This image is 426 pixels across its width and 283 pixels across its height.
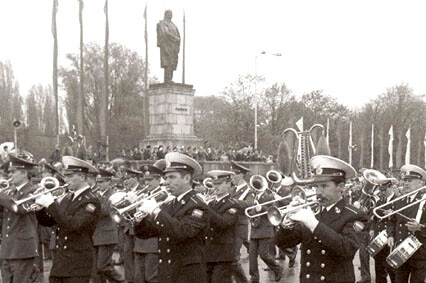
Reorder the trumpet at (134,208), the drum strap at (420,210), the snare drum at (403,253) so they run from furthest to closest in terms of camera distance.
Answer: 1. the drum strap at (420,210)
2. the snare drum at (403,253)
3. the trumpet at (134,208)

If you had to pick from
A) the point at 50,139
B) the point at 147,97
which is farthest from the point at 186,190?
the point at 50,139

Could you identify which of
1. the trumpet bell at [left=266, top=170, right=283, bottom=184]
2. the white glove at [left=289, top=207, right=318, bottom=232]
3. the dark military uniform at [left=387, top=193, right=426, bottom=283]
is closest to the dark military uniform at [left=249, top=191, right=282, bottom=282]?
the trumpet bell at [left=266, top=170, right=283, bottom=184]

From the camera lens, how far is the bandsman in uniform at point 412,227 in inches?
341

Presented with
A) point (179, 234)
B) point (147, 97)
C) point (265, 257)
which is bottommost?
point (265, 257)

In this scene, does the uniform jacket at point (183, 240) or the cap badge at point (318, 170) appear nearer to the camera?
the cap badge at point (318, 170)

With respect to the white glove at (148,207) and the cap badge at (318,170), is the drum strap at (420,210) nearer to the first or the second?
the cap badge at (318,170)

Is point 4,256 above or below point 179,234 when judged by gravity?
below

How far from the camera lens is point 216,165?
3042cm

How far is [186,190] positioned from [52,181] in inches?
139

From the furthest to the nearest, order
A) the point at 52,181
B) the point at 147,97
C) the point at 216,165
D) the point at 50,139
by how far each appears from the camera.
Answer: the point at 50,139, the point at 147,97, the point at 216,165, the point at 52,181

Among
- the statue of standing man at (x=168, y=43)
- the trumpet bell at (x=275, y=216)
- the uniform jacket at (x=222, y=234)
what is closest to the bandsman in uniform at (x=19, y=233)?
the uniform jacket at (x=222, y=234)

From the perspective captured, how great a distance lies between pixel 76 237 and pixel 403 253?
3887 mm

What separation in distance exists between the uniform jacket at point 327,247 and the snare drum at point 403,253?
2264mm

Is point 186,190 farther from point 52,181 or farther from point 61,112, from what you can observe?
point 61,112
